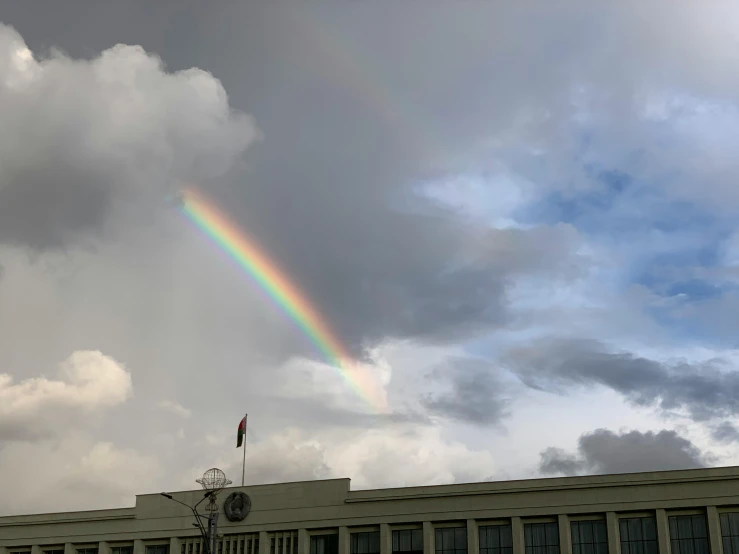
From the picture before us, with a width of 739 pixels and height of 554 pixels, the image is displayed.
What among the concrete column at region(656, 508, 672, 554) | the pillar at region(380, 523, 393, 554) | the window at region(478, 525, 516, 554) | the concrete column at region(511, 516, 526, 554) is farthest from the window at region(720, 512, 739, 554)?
the pillar at region(380, 523, 393, 554)

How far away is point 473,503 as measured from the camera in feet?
246

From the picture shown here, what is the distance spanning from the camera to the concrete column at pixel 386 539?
76.6m

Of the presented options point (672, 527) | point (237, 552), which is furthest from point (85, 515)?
point (672, 527)

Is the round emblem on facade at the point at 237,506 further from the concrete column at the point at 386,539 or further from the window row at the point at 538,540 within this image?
the concrete column at the point at 386,539

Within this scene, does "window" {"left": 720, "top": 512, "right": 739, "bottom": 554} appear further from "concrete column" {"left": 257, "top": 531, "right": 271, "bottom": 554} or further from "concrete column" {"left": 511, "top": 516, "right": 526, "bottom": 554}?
"concrete column" {"left": 257, "top": 531, "right": 271, "bottom": 554}

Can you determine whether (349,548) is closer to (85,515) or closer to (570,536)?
(570,536)

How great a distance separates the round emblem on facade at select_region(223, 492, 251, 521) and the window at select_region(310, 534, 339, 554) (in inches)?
281

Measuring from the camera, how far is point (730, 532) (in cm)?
6700

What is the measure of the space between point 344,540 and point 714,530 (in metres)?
30.5

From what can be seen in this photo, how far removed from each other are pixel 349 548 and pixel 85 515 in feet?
96.3

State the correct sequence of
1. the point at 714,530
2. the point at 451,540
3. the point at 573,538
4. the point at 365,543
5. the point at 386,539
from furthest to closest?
the point at 365,543 → the point at 386,539 → the point at 451,540 → the point at 573,538 → the point at 714,530

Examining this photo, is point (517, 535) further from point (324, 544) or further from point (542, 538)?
point (324, 544)

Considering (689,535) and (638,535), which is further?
(638,535)

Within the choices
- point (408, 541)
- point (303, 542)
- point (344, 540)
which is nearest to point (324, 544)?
point (303, 542)
